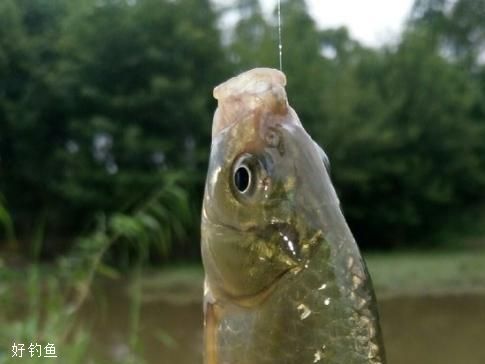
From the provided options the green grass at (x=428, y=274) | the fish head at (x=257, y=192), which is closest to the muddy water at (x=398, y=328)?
the green grass at (x=428, y=274)

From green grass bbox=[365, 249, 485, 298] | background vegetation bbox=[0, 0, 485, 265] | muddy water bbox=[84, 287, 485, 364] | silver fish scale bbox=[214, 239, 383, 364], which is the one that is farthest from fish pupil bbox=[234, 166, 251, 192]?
background vegetation bbox=[0, 0, 485, 265]

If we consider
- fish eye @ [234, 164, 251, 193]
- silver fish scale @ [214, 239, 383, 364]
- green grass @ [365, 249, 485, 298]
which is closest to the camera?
silver fish scale @ [214, 239, 383, 364]

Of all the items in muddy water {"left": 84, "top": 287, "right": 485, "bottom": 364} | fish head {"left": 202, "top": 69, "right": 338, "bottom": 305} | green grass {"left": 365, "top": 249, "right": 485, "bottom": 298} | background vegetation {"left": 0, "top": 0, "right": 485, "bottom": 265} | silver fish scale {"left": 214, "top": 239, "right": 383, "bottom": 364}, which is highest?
background vegetation {"left": 0, "top": 0, "right": 485, "bottom": 265}

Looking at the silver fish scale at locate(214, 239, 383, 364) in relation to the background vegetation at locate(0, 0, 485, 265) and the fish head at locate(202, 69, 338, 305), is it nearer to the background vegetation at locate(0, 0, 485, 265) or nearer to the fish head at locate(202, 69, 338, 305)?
the fish head at locate(202, 69, 338, 305)

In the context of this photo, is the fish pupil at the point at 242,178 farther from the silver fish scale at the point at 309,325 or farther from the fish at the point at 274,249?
the silver fish scale at the point at 309,325

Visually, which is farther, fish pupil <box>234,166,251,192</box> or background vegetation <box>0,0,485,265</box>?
background vegetation <box>0,0,485,265</box>

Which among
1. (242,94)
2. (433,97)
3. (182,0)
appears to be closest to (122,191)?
(182,0)
